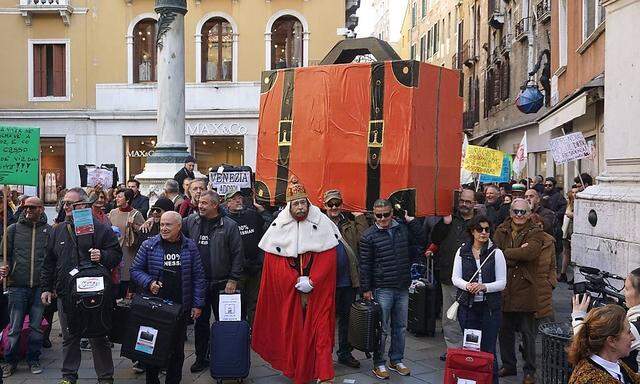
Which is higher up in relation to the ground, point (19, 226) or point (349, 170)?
point (349, 170)

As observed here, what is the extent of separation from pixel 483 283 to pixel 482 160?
767 cm

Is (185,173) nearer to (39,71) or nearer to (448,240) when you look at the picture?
(448,240)

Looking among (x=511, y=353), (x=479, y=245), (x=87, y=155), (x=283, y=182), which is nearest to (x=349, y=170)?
(x=283, y=182)

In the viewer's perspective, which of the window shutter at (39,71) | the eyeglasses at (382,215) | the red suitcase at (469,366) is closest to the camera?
the red suitcase at (469,366)

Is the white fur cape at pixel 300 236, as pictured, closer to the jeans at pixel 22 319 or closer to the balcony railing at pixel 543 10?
the jeans at pixel 22 319

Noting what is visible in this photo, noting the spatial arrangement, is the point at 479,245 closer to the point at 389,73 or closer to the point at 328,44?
the point at 389,73

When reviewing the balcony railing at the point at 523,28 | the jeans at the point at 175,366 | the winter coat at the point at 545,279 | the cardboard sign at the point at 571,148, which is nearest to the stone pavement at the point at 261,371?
the jeans at the point at 175,366

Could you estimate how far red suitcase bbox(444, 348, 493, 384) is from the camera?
5.46 meters

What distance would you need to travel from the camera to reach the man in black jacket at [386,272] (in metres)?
6.67

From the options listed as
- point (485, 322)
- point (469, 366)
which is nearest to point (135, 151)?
point (485, 322)

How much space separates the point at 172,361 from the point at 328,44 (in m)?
18.6

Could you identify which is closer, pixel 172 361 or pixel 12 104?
pixel 172 361

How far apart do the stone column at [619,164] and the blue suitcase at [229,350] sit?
338 centimetres

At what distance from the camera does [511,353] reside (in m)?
6.80
